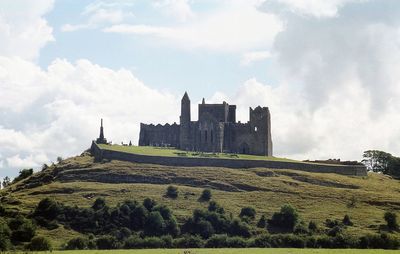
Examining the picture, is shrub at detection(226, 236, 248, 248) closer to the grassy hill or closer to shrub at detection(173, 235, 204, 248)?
shrub at detection(173, 235, 204, 248)

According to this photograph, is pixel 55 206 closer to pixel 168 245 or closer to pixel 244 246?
pixel 168 245

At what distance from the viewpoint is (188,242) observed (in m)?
94.7

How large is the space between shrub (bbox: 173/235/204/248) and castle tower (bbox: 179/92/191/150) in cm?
6144

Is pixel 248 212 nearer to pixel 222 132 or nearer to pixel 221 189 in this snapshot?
pixel 221 189

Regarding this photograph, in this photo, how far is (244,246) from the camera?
306 feet

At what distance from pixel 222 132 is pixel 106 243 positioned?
6717cm

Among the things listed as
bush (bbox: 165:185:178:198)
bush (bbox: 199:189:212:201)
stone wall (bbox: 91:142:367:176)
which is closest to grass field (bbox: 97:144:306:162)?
stone wall (bbox: 91:142:367:176)

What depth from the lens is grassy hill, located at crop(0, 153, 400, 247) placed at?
11769 centimetres

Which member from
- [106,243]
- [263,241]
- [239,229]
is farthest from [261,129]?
[106,243]

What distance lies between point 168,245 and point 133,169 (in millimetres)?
42695

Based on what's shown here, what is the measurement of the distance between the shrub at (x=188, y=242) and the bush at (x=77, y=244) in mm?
11393

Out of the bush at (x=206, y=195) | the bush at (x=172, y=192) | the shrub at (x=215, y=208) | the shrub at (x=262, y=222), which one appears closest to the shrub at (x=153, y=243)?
the shrub at (x=215, y=208)

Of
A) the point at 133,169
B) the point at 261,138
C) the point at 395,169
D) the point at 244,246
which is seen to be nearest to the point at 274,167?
the point at 261,138

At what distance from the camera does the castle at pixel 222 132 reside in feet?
511
